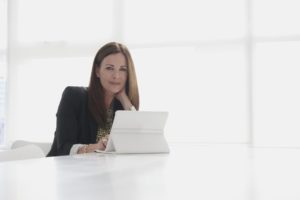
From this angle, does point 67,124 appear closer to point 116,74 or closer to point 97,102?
point 97,102

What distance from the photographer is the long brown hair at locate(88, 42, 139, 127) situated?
2383mm

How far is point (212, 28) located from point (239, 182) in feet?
12.7

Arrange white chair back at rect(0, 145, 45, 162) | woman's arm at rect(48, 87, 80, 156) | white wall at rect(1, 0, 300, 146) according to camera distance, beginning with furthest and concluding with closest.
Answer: white wall at rect(1, 0, 300, 146) → woman's arm at rect(48, 87, 80, 156) → white chair back at rect(0, 145, 45, 162)

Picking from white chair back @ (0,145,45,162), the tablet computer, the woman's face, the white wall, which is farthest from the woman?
the white wall

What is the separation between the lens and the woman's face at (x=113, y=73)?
2.46 m

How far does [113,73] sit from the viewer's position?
2.45 meters

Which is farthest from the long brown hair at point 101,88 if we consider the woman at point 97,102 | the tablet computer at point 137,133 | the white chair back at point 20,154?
the white chair back at point 20,154

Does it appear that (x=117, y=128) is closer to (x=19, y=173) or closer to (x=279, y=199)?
(x=19, y=173)

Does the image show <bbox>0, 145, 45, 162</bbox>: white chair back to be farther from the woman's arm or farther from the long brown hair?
the long brown hair

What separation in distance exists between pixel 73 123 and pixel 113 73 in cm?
35

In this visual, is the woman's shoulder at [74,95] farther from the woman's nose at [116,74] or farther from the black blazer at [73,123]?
the woman's nose at [116,74]

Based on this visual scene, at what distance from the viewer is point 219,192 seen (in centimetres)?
67

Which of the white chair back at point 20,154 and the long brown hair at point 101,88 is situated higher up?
the long brown hair at point 101,88

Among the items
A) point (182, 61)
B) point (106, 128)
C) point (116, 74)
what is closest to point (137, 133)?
point (106, 128)
